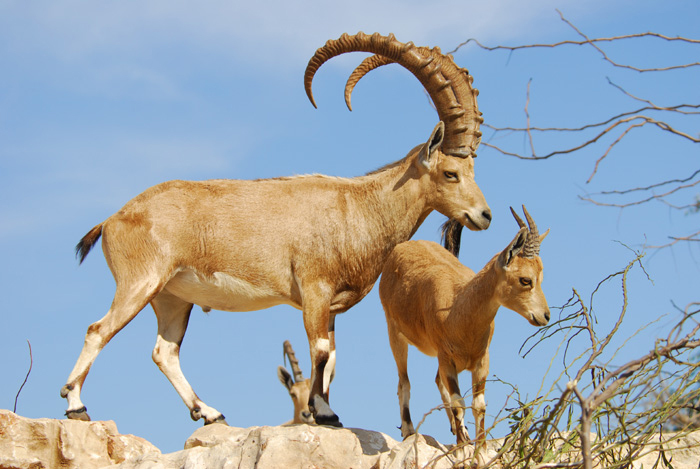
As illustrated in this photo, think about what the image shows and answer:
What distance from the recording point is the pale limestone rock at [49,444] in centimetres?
706

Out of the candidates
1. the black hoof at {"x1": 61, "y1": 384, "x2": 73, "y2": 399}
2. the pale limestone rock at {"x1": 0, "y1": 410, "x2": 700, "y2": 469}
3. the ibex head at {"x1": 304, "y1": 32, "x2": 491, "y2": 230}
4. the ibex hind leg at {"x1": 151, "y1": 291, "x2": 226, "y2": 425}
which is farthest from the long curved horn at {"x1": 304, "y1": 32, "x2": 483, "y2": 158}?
the black hoof at {"x1": 61, "y1": 384, "x2": 73, "y2": 399}

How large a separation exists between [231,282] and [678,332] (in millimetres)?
4247

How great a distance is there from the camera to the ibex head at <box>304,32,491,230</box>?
7.65m

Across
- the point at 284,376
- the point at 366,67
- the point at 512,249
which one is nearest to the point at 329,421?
the point at 512,249

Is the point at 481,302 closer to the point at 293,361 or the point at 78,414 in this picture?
the point at 78,414

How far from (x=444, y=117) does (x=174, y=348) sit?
137 inches

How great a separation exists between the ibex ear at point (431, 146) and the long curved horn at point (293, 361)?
5205mm

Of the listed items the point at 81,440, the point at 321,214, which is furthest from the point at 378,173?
the point at 81,440

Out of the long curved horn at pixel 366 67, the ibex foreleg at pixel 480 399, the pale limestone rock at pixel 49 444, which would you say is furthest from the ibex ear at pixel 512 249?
the pale limestone rock at pixel 49 444

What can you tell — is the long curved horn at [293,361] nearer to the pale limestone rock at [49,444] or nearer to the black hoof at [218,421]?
the black hoof at [218,421]

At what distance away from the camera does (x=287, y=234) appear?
760cm

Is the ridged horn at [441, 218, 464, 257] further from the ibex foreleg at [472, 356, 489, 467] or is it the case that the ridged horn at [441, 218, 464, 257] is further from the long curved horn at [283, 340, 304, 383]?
the long curved horn at [283, 340, 304, 383]

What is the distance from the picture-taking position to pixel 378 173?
27.0ft

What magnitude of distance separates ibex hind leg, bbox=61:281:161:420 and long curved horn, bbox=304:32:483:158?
2566mm
